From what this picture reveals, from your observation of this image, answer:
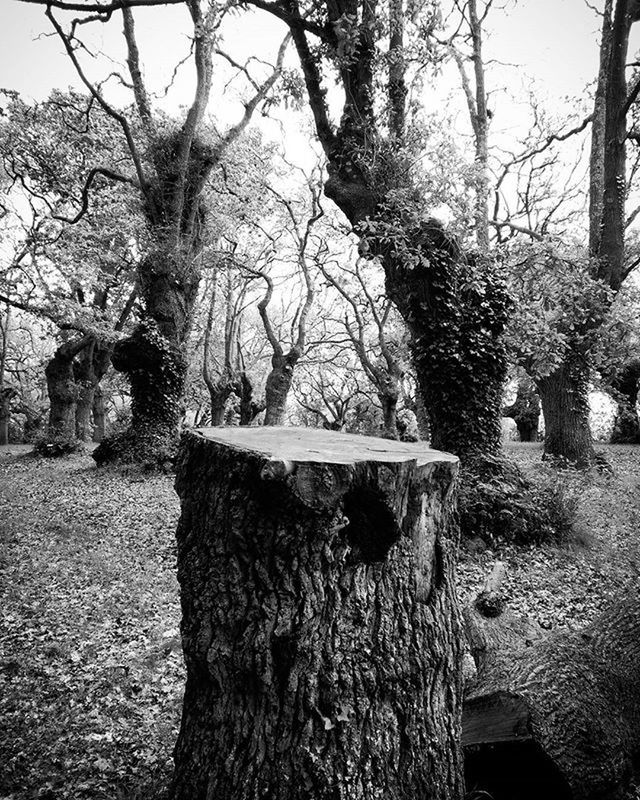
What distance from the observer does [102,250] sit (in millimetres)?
15273

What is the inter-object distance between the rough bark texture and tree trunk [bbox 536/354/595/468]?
975 cm

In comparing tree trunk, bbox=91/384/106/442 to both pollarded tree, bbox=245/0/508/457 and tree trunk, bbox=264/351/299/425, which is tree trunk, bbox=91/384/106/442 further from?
pollarded tree, bbox=245/0/508/457

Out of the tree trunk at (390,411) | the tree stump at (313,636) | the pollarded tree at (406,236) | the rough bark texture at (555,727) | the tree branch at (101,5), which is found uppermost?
the tree branch at (101,5)

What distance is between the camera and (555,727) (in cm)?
230

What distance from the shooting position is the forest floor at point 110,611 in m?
2.92

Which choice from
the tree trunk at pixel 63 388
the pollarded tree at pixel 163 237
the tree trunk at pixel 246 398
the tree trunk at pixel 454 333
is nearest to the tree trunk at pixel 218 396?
the tree trunk at pixel 246 398

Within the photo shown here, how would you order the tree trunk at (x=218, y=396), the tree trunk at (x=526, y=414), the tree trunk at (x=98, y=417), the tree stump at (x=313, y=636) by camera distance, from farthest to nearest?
the tree trunk at (x=98, y=417)
the tree trunk at (x=526, y=414)
the tree trunk at (x=218, y=396)
the tree stump at (x=313, y=636)

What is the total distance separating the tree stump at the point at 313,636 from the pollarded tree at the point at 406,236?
5.71 metres

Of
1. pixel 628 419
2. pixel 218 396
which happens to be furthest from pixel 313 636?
pixel 218 396

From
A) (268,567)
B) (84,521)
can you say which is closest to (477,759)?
(268,567)

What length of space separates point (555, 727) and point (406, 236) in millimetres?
6418

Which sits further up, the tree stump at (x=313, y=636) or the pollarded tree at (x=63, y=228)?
the pollarded tree at (x=63, y=228)

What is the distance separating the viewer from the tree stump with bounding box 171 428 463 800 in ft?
6.04

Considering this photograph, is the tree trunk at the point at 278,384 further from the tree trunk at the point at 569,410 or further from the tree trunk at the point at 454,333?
the tree trunk at the point at 454,333
